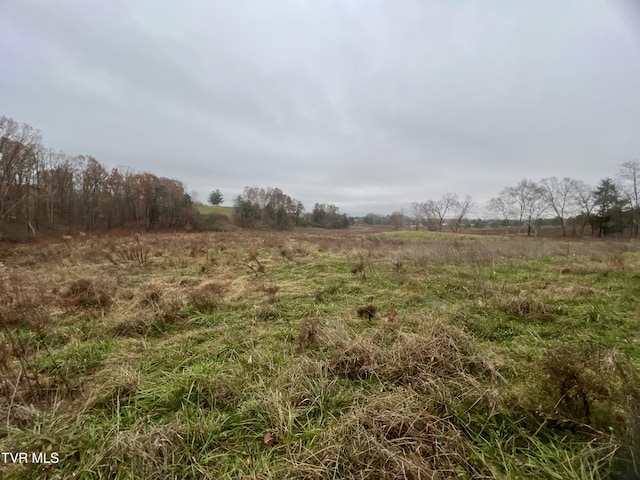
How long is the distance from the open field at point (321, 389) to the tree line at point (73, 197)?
1096 inches

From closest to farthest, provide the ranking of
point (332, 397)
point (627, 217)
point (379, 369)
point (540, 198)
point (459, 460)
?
1. point (459, 460)
2. point (332, 397)
3. point (379, 369)
4. point (627, 217)
5. point (540, 198)

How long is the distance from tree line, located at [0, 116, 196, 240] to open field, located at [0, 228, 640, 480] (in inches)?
1096

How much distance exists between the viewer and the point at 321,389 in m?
2.50

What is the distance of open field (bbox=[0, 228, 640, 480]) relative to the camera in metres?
1.81

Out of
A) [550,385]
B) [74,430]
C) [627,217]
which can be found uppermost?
[627,217]

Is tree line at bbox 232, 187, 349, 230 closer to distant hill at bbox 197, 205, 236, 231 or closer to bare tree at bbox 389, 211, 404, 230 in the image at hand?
distant hill at bbox 197, 205, 236, 231

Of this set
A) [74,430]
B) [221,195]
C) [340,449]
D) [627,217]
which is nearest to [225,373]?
[74,430]

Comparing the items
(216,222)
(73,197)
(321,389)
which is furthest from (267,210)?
(321,389)

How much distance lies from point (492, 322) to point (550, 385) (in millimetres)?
2282

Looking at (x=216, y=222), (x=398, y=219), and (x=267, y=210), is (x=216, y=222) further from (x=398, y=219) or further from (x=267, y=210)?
(x=398, y=219)

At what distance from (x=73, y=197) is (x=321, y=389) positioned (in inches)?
1852

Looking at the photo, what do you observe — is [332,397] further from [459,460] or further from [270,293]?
[270,293]

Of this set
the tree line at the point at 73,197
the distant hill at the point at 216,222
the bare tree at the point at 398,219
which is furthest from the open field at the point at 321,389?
the bare tree at the point at 398,219

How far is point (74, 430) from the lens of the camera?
2047 millimetres
